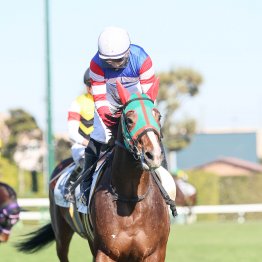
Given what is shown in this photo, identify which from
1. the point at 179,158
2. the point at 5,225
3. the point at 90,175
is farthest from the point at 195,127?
the point at 90,175

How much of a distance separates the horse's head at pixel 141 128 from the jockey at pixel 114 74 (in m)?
0.40

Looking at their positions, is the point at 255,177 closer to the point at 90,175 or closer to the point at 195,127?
the point at 195,127

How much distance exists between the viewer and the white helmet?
7930mm

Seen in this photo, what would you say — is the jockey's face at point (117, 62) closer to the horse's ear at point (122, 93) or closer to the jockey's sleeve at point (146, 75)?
the jockey's sleeve at point (146, 75)

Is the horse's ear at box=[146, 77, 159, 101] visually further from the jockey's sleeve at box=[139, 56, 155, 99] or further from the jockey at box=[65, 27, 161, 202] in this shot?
the jockey's sleeve at box=[139, 56, 155, 99]

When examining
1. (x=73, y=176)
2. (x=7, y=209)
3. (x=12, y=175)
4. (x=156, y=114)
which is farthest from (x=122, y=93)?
(x=12, y=175)

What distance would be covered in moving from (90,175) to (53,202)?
133 inches

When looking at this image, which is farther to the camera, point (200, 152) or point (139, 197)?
point (200, 152)

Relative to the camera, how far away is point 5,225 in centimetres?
1609

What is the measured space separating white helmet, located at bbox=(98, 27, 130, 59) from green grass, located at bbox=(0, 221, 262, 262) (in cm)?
761

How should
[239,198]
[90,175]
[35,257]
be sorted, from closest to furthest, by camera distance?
[90,175] → [35,257] → [239,198]

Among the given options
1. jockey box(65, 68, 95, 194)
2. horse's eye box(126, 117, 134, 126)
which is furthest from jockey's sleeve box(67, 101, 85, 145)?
horse's eye box(126, 117, 134, 126)

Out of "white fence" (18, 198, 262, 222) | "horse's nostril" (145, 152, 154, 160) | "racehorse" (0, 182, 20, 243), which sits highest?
"horse's nostril" (145, 152, 154, 160)

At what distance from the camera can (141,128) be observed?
7.27 m
